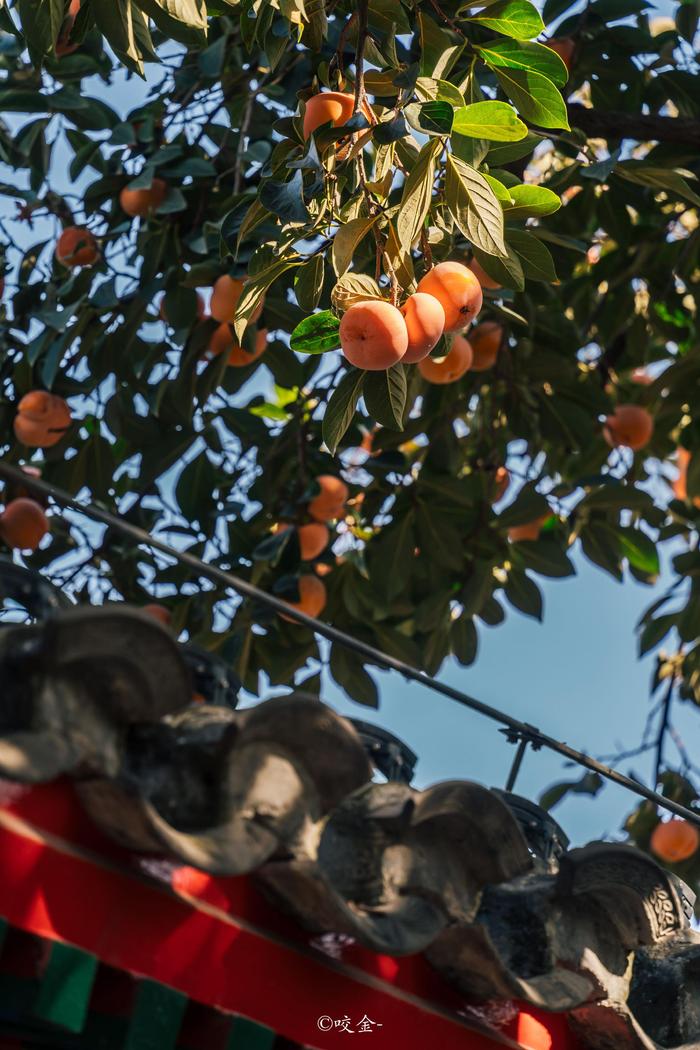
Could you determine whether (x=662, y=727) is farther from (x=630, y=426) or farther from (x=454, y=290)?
(x=454, y=290)

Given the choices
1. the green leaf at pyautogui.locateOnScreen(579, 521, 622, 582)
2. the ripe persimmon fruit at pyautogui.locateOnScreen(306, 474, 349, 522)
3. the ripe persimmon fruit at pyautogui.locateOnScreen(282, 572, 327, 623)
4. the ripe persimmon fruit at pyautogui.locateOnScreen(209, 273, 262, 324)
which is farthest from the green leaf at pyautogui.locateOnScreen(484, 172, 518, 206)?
the green leaf at pyautogui.locateOnScreen(579, 521, 622, 582)

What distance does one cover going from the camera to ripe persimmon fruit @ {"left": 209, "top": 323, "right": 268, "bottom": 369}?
10.6ft

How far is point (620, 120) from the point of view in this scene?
3.22 m

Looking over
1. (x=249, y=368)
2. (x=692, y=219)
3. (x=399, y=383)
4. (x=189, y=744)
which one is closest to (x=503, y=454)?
(x=249, y=368)

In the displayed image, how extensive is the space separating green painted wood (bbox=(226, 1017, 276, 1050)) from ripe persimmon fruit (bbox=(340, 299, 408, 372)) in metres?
0.86

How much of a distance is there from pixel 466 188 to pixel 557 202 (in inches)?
7.7

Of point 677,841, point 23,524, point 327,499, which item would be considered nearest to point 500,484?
point 327,499

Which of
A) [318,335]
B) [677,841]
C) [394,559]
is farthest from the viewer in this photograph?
[677,841]

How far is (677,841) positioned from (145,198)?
2.15m

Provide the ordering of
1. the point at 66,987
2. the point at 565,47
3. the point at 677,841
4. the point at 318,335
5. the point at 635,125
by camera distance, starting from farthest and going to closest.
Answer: the point at 677,841
the point at 565,47
the point at 635,125
the point at 318,335
the point at 66,987

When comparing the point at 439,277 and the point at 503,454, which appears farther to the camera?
the point at 503,454

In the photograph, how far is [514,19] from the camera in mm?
2102

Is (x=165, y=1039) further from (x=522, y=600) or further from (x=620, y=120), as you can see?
(x=522, y=600)

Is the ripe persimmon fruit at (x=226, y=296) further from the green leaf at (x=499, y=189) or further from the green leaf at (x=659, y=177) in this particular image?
the green leaf at (x=499, y=189)
